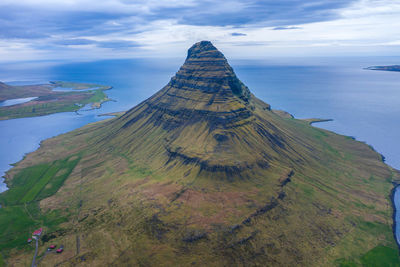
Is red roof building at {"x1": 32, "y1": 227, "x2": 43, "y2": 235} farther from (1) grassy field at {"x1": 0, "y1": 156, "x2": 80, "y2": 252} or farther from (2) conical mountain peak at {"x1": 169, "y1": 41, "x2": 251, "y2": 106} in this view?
(2) conical mountain peak at {"x1": 169, "y1": 41, "x2": 251, "y2": 106}

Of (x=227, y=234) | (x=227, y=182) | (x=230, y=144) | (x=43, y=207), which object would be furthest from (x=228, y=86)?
(x=43, y=207)

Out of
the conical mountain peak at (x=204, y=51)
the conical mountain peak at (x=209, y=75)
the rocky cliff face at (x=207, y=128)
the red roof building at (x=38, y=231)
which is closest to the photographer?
the red roof building at (x=38, y=231)

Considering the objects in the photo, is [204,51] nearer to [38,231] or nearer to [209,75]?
[209,75]

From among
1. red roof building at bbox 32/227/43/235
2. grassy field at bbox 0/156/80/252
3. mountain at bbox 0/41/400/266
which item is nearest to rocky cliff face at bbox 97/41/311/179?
mountain at bbox 0/41/400/266

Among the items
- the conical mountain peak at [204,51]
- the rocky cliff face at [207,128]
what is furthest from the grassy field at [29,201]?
the conical mountain peak at [204,51]

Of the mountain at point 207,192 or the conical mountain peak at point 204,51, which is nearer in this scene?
the mountain at point 207,192

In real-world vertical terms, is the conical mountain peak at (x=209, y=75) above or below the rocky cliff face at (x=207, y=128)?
above

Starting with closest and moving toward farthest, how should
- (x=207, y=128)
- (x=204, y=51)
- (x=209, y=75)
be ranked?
(x=207, y=128)
(x=209, y=75)
(x=204, y=51)

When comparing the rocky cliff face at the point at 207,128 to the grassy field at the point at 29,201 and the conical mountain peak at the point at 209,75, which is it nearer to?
the conical mountain peak at the point at 209,75

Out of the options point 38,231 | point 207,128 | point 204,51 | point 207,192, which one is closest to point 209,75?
point 204,51
